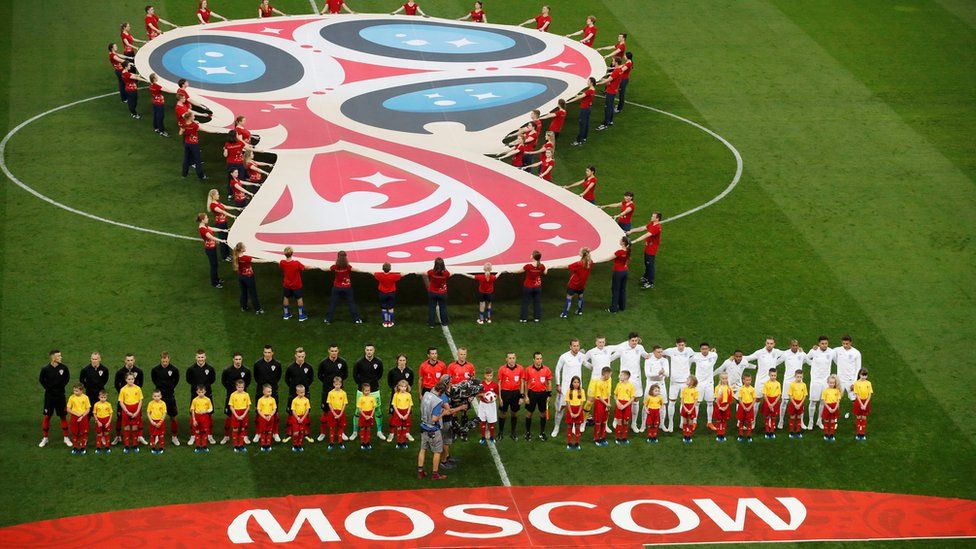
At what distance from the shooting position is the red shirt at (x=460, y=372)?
23.7 m

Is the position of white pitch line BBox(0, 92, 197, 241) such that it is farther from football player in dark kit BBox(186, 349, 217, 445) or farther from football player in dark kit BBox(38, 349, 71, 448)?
football player in dark kit BBox(38, 349, 71, 448)

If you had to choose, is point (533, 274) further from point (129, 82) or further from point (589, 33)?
point (589, 33)

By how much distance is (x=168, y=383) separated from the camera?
2375 cm

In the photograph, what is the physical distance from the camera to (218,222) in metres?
29.5

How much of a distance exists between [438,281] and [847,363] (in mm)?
7947

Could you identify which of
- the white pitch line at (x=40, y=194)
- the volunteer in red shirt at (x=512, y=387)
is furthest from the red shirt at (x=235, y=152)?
the volunteer in red shirt at (x=512, y=387)

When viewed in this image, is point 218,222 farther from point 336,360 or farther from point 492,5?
point 492,5

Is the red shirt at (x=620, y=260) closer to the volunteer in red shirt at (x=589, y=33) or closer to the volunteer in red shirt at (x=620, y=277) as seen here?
the volunteer in red shirt at (x=620, y=277)

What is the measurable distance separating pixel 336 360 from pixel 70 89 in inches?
717

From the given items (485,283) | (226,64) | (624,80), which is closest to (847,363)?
(485,283)

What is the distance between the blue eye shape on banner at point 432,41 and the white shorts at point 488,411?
1613cm

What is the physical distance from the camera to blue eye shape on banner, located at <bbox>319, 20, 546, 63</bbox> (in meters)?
38.1

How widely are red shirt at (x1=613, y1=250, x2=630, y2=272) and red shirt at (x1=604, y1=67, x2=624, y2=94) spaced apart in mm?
10199

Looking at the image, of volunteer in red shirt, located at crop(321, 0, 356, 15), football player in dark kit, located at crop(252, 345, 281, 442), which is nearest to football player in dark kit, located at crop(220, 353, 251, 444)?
football player in dark kit, located at crop(252, 345, 281, 442)
